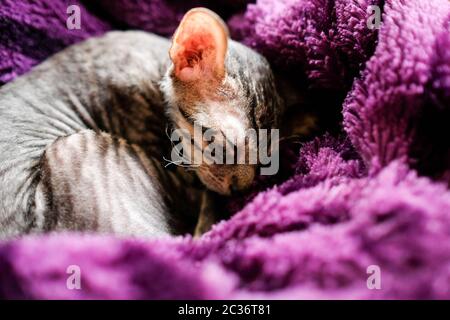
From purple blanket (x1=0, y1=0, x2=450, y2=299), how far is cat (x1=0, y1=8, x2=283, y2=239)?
0.20 m

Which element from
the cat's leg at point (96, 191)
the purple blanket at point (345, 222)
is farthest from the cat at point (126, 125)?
the purple blanket at point (345, 222)

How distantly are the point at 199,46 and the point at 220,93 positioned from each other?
11 cm

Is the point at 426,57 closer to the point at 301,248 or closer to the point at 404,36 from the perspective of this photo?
the point at 404,36

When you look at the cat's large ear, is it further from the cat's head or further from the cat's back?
the cat's back

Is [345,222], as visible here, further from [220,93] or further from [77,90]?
[77,90]

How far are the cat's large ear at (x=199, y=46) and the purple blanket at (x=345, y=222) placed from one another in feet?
0.69

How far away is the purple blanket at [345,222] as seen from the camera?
1.58 ft

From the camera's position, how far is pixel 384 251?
0.48 meters

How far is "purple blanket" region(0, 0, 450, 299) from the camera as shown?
0.48 meters

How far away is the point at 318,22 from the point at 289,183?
16.5 inches

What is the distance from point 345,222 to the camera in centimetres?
55

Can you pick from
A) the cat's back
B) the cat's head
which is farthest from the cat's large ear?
the cat's back

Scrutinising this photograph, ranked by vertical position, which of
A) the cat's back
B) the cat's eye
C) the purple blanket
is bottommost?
the purple blanket

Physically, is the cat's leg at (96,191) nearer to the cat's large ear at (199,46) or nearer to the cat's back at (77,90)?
the cat's back at (77,90)
